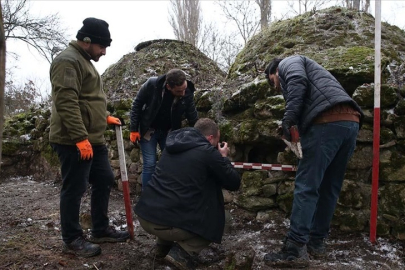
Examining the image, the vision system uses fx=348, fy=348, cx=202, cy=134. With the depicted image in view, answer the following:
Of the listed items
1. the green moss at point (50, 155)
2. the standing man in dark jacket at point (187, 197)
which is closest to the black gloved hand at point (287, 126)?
the standing man in dark jacket at point (187, 197)

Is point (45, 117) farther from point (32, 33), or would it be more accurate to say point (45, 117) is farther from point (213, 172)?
point (32, 33)

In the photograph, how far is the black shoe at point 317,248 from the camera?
121 inches

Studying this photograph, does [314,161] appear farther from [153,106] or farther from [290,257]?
[153,106]

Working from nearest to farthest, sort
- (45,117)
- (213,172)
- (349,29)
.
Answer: (213,172), (349,29), (45,117)

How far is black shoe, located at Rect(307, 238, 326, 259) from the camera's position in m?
3.06

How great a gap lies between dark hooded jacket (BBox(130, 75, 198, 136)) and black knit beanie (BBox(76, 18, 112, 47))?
39.8 inches

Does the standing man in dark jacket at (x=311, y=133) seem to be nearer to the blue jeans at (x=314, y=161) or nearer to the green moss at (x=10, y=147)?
the blue jeans at (x=314, y=161)

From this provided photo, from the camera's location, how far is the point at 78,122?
296cm

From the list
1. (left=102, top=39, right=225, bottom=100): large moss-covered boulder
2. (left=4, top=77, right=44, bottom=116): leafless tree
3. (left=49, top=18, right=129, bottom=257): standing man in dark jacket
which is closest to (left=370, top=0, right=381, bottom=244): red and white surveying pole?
(left=49, top=18, right=129, bottom=257): standing man in dark jacket

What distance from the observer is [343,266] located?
2873 millimetres

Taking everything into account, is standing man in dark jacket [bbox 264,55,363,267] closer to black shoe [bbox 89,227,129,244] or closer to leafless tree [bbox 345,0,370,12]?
black shoe [bbox 89,227,129,244]

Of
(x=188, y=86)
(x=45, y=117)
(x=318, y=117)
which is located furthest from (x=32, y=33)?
(x=318, y=117)

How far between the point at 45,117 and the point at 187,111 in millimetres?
4514

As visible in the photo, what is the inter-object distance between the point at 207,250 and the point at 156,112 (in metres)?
1.72
